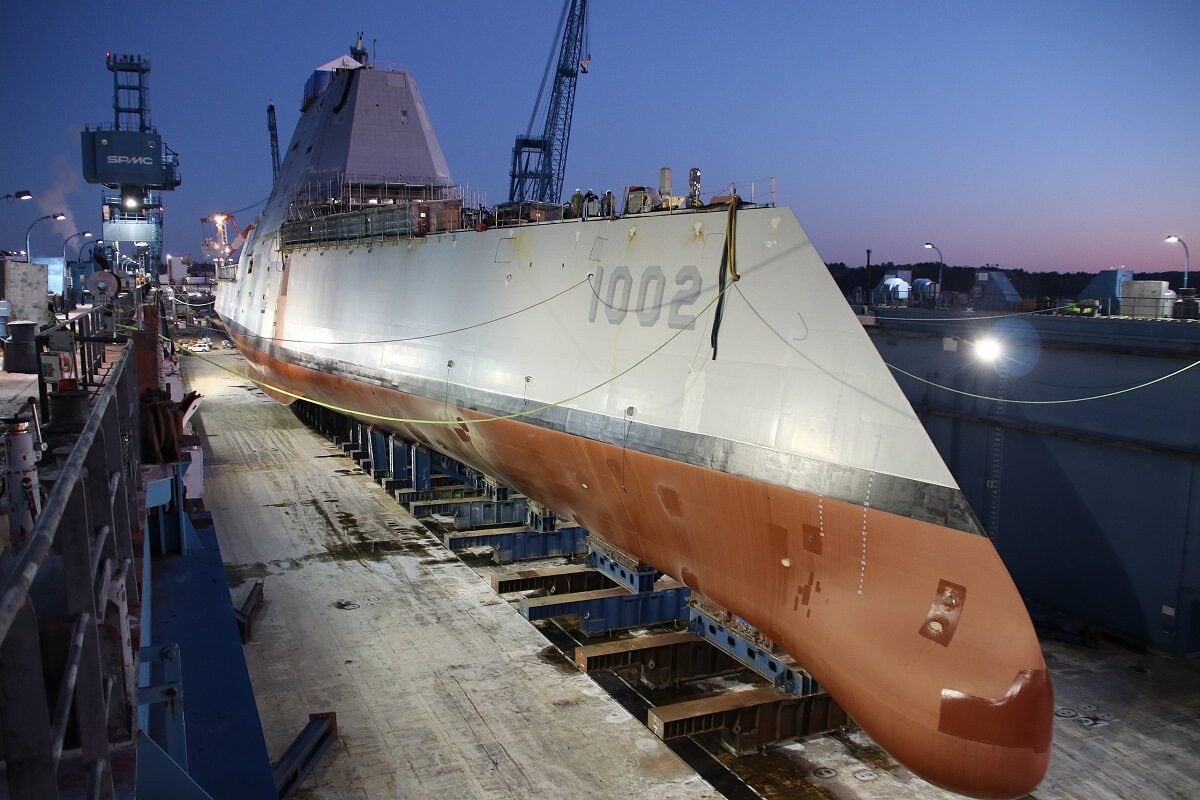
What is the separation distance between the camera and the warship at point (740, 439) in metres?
6.47

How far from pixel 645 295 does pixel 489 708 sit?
481cm

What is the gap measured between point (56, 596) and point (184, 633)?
13.0ft

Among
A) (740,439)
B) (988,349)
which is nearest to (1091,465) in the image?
(988,349)

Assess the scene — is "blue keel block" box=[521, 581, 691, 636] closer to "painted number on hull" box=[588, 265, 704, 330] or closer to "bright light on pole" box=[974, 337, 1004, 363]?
"painted number on hull" box=[588, 265, 704, 330]

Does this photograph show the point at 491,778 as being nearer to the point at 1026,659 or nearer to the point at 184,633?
the point at 184,633

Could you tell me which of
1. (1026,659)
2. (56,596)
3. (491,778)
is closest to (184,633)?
(491,778)

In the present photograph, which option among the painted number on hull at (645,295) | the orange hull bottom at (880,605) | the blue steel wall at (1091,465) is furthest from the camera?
the blue steel wall at (1091,465)

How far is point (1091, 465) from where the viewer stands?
38.2 ft

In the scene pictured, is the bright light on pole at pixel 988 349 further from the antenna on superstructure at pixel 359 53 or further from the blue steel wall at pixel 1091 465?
the antenna on superstructure at pixel 359 53

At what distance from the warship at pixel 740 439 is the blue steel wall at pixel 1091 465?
6.06 meters

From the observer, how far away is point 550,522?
43.9 ft

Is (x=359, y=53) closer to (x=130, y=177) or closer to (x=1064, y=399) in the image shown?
(x=1064, y=399)

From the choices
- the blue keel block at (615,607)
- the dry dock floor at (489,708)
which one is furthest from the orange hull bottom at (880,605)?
the dry dock floor at (489,708)

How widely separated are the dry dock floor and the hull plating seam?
2.83 meters
